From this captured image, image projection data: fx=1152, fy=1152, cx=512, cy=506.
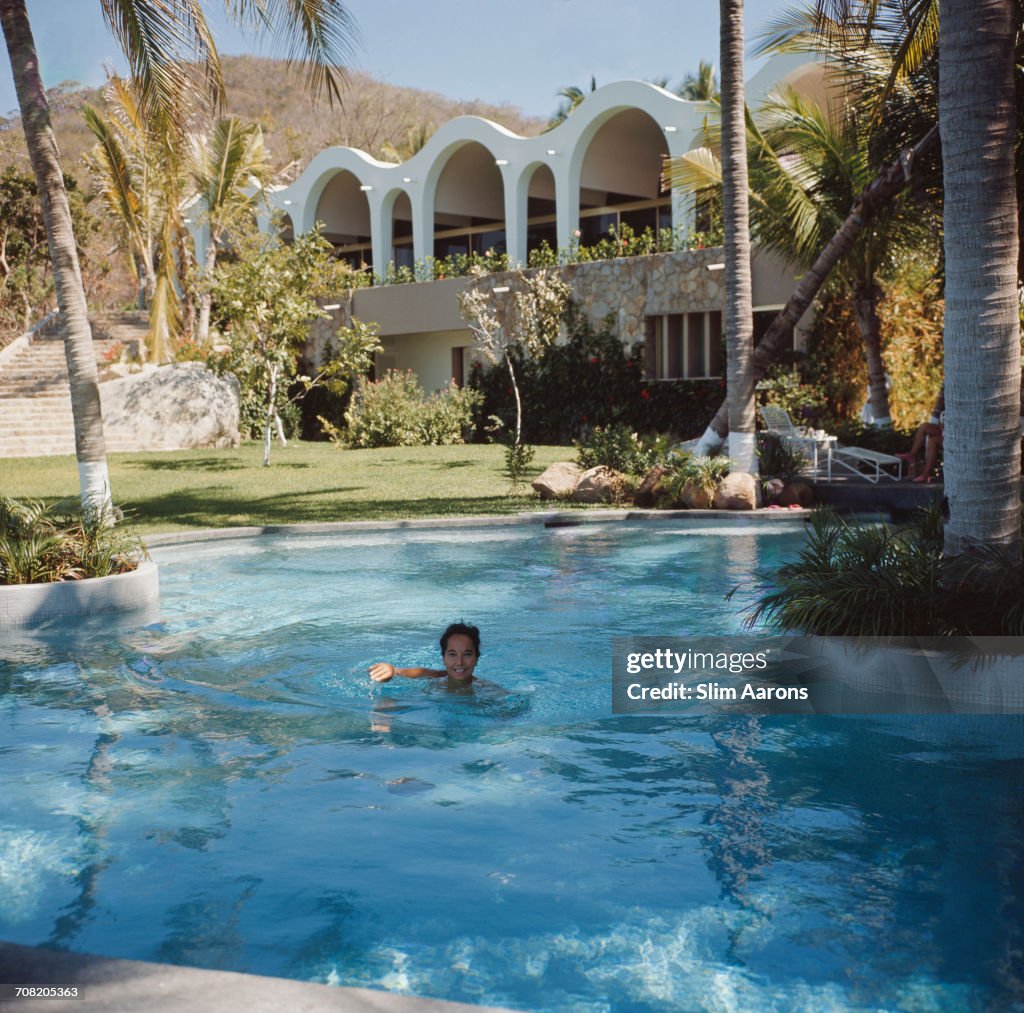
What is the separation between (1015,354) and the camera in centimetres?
655

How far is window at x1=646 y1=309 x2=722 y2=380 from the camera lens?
23.8 meters

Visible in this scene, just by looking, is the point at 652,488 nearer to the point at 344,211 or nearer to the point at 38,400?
the point at 38,400

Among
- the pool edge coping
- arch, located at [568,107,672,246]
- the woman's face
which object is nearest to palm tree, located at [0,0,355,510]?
the pool edge coping

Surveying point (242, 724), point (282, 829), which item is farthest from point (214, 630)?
point (282, 829)

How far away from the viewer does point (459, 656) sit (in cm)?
669

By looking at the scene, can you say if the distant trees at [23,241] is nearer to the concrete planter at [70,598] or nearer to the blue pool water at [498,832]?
the concrete planter at [70,598]

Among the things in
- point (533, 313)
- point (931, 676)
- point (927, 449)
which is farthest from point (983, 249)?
point (533, 313)

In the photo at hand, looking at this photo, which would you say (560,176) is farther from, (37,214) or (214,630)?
(214,630)

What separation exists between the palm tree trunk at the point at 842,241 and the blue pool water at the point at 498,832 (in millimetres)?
7355

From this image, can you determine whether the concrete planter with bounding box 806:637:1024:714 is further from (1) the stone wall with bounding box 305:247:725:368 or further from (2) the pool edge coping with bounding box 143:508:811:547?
(1) the stone wall with bounding box 305:247:725:368

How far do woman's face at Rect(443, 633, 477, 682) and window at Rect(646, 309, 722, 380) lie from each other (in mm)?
17636

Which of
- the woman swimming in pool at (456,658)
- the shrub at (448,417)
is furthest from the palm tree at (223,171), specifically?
the woman swimming in pool at (456,658)

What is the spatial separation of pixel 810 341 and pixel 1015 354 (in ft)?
50.4

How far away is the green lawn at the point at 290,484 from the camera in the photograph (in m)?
14.2
